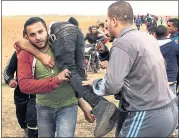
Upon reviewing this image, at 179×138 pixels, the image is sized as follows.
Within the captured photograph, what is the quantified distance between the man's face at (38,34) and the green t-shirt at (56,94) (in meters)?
0.13

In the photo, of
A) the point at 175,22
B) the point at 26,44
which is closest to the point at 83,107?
the point at 26,44

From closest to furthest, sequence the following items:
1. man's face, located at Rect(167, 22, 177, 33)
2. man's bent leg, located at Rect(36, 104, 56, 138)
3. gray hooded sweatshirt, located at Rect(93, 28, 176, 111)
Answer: gray hooded sweatshirt, located at Rect(93, 28, 176, 111)
man's bent leg, located at Rect(36, 104, 56, 138)
man's face, located at Rect(167, 22, 177, 33)

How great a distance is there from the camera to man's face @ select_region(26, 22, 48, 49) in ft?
12.4

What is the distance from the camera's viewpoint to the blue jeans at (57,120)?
3.88 metres

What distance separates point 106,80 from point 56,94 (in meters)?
0.88

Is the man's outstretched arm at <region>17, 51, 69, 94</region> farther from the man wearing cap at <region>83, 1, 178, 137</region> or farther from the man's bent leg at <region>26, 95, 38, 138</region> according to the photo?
the man's bent leg at <region>26, 95, 38, 138</region>

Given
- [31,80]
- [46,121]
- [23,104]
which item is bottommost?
[23,104]

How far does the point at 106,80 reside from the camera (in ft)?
10.5

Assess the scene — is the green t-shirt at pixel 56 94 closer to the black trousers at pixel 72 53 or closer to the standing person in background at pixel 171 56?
the black trousers at pixel 72 53

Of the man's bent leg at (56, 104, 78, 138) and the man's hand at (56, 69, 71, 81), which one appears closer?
the man's hand at (56, 69, 71, 81)

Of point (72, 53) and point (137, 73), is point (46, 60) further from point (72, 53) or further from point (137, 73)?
point (137, 73)

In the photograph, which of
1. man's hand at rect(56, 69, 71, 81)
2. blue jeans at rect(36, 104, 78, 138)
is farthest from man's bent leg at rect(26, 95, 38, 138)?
man's hand at rect(56, 69, 71, 81)

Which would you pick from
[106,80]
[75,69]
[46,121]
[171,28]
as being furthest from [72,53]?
[171,28]

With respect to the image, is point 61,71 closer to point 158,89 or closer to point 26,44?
point 26,44
